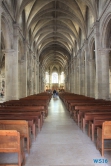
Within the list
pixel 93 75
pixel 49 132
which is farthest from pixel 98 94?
pixel 49 132

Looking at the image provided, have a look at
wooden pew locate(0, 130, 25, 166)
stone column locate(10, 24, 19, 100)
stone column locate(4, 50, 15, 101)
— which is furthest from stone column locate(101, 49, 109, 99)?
wooden pew locate(0, 130, 25, 166)

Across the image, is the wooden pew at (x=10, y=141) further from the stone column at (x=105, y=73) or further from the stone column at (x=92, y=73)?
the stone column at (x=92, y=73)

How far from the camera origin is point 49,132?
6.67 meters

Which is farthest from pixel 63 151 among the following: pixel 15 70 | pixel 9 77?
pixel 15 70

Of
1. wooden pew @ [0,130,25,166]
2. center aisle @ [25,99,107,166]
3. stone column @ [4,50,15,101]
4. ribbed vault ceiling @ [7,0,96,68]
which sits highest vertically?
ribbed vault ceiling @ [7,0,96,68]

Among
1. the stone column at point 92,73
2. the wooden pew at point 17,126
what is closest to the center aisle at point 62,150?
the wooden pew at point 17,126

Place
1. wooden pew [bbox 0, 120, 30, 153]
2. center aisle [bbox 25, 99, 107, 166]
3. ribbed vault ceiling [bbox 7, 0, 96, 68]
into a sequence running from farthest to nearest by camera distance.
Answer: ribbed vault ceiling [bbox 7, 0, 96, 68] → wooden pew [bbox 0, 120, 30, 153] → center aisle [bbox 25, 99, 107, 166]

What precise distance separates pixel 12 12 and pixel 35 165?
49.5ft

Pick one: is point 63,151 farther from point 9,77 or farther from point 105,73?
point 105,73

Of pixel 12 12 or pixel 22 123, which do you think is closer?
pixel 22 123

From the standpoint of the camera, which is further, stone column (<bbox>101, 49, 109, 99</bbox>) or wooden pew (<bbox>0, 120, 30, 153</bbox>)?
stone column (<bbox>101, 49, 109, 99</bbox>)

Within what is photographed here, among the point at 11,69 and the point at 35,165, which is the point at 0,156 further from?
the point at 11,69

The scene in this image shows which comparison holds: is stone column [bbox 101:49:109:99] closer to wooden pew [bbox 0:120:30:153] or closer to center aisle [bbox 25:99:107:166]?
center aisle [bbox 25:99:107:166]

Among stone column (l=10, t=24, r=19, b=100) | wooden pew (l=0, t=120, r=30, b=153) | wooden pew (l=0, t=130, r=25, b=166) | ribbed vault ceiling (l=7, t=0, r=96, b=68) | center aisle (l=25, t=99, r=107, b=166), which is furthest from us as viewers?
ribbed vault ceiling (l=7, t=0, r=96, b=68)
